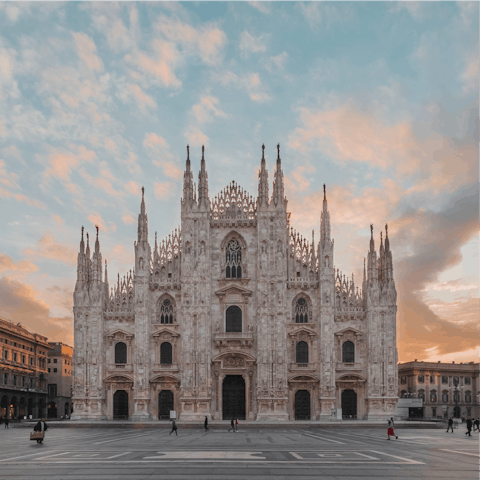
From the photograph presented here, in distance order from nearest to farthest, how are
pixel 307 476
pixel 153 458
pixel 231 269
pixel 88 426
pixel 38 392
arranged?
pixel 307 476 → pixel 153 458 → pixel 88 426 → pixel 231 269 → pixel 38 392

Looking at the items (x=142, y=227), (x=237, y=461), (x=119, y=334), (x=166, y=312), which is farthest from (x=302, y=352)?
(x=237, y=461)

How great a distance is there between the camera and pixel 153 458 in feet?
→ 77.4

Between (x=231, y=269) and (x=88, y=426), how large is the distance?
1931 centimetres

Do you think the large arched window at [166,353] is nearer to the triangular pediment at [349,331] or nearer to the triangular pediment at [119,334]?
the triangular pediment at [119,334]

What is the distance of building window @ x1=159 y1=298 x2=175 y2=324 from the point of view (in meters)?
58.8

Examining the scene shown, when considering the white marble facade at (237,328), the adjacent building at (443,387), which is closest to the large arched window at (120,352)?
the white marble facade at (237,328)

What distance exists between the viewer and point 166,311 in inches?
2320

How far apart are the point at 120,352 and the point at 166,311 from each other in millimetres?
5826

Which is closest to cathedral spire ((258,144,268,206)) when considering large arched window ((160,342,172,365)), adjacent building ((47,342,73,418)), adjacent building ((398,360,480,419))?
large arched window ((160,342,172,365))

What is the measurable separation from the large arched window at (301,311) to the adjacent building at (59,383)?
48.4 m

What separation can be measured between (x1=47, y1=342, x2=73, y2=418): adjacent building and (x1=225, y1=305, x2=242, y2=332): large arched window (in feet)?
144

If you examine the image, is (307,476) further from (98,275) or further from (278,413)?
(98,275)

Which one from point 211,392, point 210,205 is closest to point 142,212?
point 210,205

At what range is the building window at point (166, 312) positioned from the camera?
58750 mm
